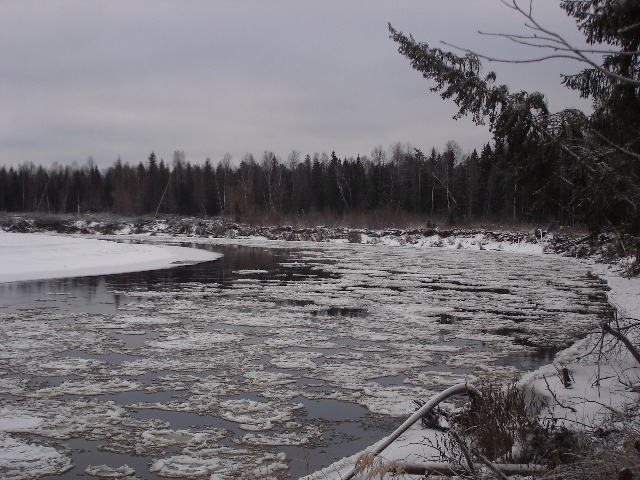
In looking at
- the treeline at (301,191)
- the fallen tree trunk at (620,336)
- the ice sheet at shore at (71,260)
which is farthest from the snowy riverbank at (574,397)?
the treeline at (301,191)

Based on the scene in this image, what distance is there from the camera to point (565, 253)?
99.7 feet

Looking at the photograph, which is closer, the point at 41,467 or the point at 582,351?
the point at 41,467

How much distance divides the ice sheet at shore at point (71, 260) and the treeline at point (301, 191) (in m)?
33.1

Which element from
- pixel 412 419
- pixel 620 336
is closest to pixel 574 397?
pixel 620 336

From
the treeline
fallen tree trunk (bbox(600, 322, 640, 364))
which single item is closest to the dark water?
fallen tree trunk (bbox(600, 322, 640, 364))

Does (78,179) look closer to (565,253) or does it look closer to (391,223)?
(391,223)

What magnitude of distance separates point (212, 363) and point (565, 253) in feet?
90.6

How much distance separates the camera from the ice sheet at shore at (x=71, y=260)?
1734 centimetres

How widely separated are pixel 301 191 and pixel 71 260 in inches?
2586

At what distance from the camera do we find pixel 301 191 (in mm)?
85312

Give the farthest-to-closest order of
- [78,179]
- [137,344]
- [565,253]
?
[78,179]
[565,253]
[137,344]

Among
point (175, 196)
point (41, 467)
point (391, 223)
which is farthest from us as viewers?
point (175, 196)

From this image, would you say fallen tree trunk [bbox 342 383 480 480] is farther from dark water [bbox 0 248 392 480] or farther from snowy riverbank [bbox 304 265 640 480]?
dark water [bbox 0 248 392 480]

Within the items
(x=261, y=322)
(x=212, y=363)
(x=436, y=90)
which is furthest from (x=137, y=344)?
(x=436, y=90)
